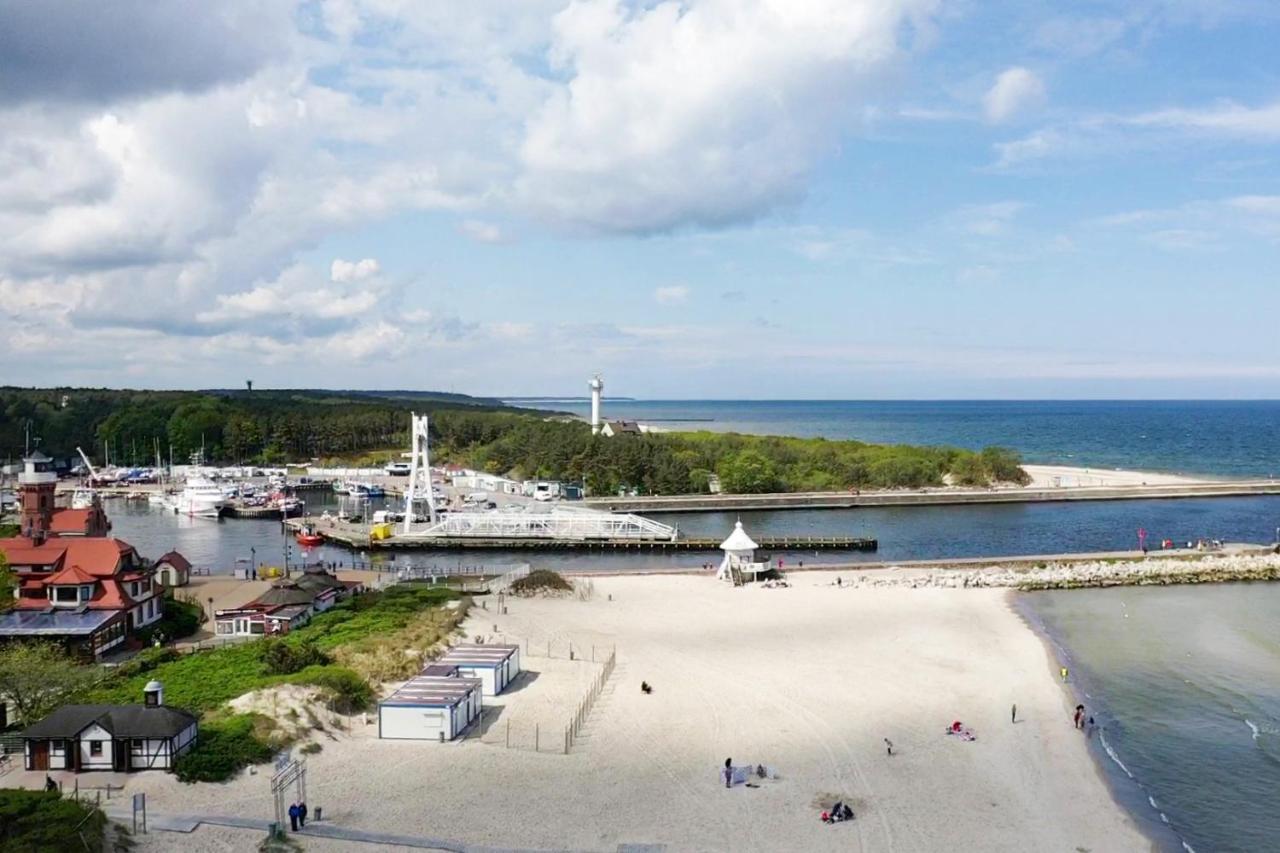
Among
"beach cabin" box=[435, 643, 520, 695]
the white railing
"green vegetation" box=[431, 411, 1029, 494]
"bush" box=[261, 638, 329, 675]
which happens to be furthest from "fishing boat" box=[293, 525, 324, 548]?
"beach cabin" box=[435, 643, 520, 695]

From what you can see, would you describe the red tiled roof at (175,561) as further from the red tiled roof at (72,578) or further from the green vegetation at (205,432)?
the green vegetation at (205,432)

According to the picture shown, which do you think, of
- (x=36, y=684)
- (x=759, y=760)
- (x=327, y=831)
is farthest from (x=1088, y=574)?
(x=36, y=684)

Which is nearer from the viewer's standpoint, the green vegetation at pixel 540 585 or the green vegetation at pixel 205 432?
the green vegetation at pixel 540 585

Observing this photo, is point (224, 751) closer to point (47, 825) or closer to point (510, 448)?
point (47, 825)

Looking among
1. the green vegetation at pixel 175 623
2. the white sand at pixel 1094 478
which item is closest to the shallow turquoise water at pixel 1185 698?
the green vegetation at pixel 175 623

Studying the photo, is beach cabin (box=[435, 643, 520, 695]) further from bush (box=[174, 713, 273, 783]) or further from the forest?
the forest

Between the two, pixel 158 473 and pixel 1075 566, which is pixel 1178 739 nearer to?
pixel 1075 566
